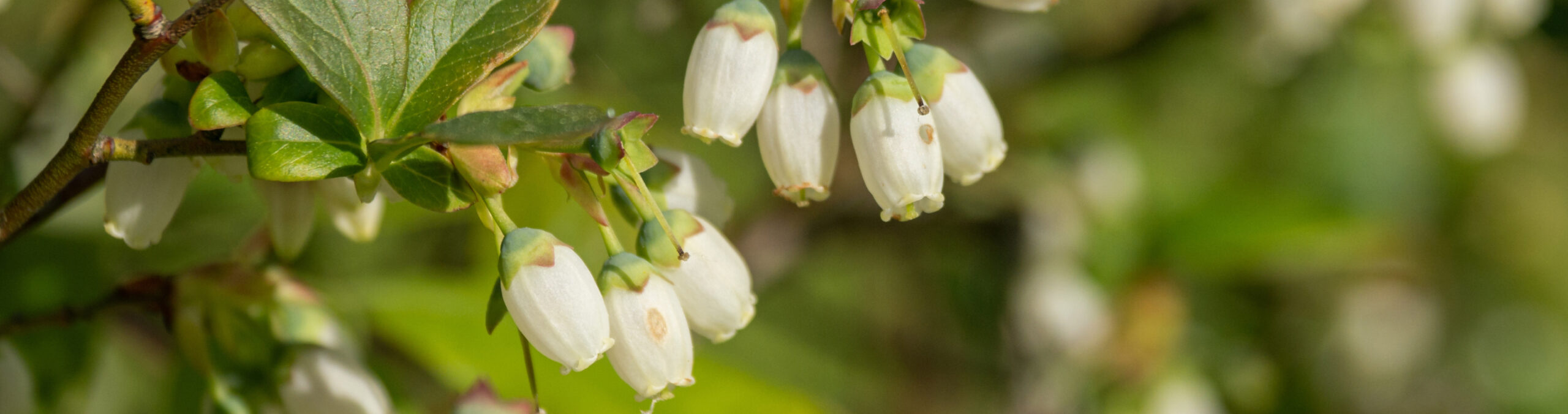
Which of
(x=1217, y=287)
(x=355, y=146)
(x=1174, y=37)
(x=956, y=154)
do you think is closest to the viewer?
(x=355, y=146)

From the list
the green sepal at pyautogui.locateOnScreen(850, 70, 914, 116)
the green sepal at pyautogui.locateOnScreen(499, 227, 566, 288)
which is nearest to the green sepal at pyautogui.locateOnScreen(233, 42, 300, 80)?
the green sepal at pyautogui.locateOnScreen(499, 227, 566, 288)

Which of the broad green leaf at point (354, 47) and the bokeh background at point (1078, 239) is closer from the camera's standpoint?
the broad green leaf at point (354, 47)

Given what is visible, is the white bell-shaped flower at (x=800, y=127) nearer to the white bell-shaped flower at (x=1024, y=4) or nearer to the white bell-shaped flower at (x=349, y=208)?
the white bell-shaped flower at (x=1024, y=4)

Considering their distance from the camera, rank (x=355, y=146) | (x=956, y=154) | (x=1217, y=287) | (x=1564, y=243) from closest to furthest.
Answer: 1. (x=355, y=146)
2. (x=956, y=154)
3. (x=1217, y=287)
4. (x=1564, y=243)

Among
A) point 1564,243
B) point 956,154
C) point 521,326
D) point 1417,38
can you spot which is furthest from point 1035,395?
point 1564,243

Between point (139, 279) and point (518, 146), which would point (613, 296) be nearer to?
point (518, 146)

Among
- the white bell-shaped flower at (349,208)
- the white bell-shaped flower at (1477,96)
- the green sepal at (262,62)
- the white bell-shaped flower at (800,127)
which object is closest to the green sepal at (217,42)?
the green sepal at (262,62)
